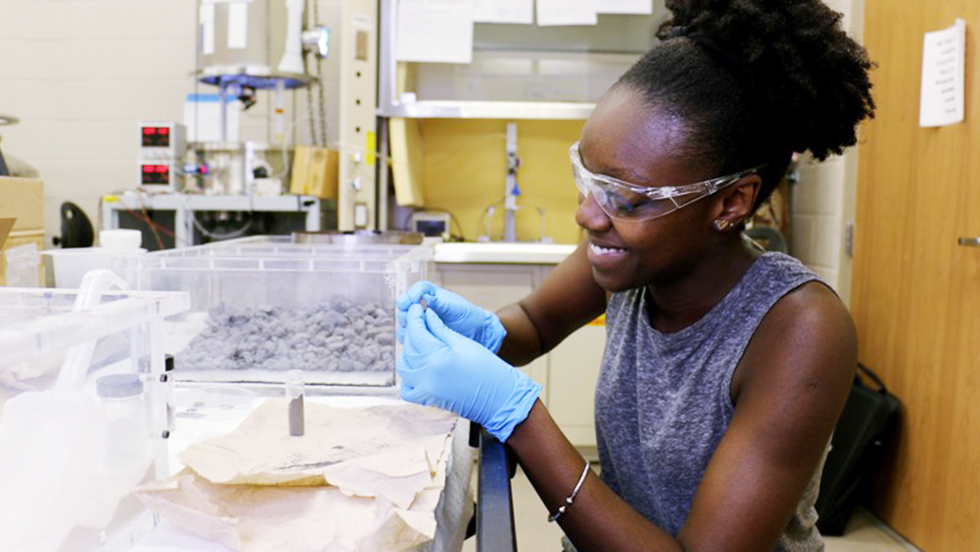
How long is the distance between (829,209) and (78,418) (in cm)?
267

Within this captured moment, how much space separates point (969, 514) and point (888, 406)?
15.0 inches

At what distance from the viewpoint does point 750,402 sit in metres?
0.92

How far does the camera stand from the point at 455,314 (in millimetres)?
1182

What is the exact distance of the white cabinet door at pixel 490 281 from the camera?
109 inches

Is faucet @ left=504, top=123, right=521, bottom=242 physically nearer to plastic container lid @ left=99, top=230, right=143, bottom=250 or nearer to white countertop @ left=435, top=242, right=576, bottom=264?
white countertop @ left=435, top=242, right=576, bottom=264

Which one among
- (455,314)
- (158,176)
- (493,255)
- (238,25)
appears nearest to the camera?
(455,314)

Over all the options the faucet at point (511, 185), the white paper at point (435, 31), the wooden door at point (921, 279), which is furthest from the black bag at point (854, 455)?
the white paper at point (435, 31)

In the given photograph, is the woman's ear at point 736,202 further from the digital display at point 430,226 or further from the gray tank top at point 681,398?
the digital display at point 430,226

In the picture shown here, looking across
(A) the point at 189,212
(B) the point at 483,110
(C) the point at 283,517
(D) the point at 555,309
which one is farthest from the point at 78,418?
(B) the point at 483,110

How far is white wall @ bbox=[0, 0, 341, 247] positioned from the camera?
136 inches

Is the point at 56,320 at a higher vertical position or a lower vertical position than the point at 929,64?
lower

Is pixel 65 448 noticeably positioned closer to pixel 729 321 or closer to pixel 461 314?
pixel 461 314

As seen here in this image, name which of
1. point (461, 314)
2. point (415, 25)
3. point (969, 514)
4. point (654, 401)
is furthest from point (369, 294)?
point (415, 25)

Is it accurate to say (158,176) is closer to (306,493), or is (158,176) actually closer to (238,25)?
(238,25)
